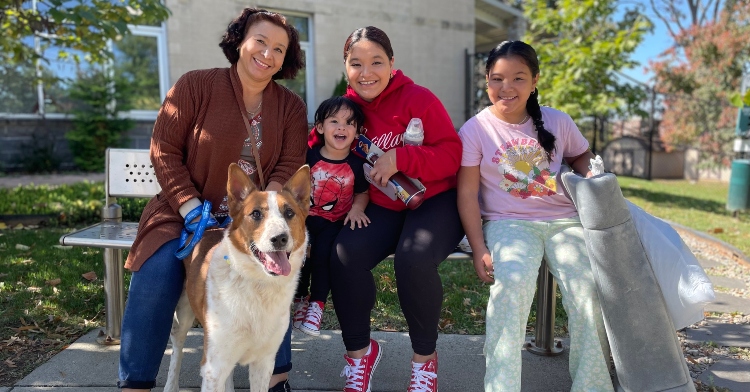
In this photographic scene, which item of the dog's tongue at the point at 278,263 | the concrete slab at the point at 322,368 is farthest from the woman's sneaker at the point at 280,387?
the dog's tongue at the point at 278,263

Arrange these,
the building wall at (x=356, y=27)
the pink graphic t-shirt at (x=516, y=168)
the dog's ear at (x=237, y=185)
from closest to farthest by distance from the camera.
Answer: the dog's ear at (x=237, y=185) → the pink graphic t-shirt at (x=516, y=168) → the building wall at (x=356, y=27)

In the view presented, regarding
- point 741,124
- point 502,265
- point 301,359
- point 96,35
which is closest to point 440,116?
point 502,265

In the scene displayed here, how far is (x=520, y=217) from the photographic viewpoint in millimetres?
3135

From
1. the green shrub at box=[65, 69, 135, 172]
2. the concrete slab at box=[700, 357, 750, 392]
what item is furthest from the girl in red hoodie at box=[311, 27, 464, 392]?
the green shrub at box=[65, 69, 135, 172]

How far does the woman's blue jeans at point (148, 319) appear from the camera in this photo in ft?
8.88

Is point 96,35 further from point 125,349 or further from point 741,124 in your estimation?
point 741,124

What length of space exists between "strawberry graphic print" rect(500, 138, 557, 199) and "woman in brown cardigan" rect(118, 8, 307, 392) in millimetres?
1203

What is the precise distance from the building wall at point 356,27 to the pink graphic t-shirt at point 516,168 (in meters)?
9.41

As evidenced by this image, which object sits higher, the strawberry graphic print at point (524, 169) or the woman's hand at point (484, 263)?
the strawberry graphic print at point (524, 169)

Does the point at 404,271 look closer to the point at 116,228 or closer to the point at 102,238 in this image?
the point at 102,238

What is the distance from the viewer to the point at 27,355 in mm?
3527

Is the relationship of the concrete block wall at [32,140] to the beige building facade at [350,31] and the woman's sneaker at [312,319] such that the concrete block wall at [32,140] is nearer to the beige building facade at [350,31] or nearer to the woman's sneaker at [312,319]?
the beige building facade at [350,31]

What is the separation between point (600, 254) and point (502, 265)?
1.58ft

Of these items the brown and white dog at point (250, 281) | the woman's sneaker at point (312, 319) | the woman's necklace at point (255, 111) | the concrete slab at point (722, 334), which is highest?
the woman's necklace at point (255, 111)
